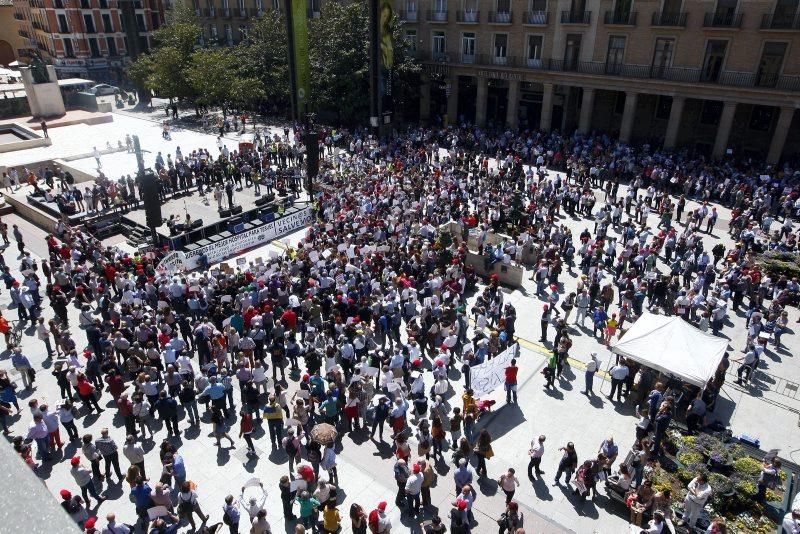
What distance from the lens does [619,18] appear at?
35000 mm

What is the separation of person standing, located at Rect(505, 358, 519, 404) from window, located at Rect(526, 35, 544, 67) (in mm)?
30677

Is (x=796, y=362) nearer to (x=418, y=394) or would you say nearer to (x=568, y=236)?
(x=568, y=236)

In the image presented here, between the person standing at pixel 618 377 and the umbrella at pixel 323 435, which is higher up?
the umbrella at pixel 323 435

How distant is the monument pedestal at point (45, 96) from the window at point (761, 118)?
175 ft

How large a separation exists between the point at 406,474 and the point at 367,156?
1054 inches

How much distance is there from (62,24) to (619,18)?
217 ft

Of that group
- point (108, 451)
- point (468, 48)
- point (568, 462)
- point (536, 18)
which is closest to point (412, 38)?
point (468, 48)

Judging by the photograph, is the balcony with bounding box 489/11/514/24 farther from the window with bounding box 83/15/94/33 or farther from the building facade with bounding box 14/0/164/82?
the window with bounding box 83/15/94/33

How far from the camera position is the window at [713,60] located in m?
32.1

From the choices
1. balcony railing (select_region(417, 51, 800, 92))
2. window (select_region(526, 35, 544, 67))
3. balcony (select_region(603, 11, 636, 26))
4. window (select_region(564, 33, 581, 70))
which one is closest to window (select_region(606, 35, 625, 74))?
balcony railing (select_region(417, 51, 800, 92))

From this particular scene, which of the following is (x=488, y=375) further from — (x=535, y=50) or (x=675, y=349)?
(x=535, y=50)

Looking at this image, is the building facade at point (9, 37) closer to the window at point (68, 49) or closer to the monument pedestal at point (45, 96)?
the window at point (68, 49)

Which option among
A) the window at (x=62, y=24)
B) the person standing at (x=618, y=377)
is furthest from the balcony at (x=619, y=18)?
the window at (x=62, y=24)

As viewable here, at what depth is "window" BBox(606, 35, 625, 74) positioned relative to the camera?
3566 cm
